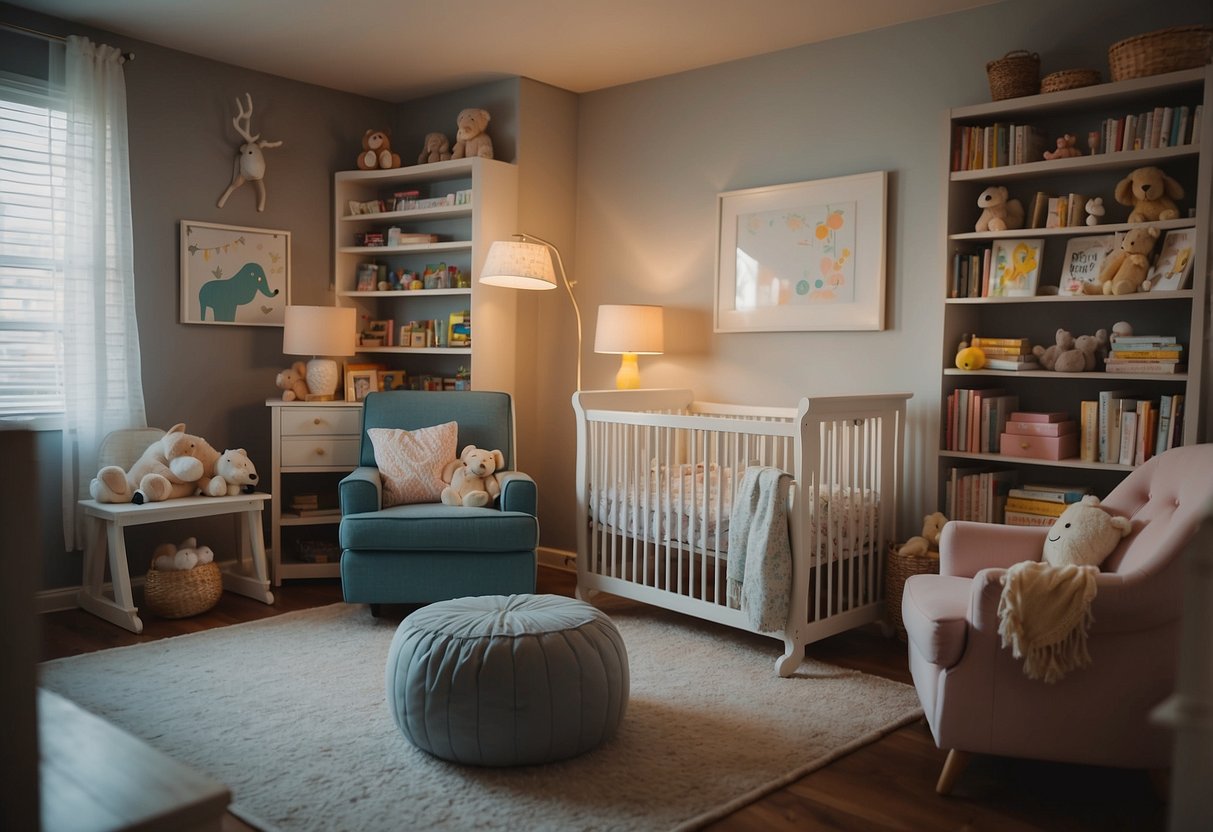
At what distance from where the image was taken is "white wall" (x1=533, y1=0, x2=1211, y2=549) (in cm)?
353

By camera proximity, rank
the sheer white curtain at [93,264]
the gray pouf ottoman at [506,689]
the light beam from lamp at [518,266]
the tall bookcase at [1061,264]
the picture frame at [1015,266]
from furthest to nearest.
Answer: the light beam from lamp at [518,266] → the sheer white curtain at [93,264] → the picture frame at [1015,266] → the tall bookcase at [1061,264] → the gray pouf ottoman at [506,689]

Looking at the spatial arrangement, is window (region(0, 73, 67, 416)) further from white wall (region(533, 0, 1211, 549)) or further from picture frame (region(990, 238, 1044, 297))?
picture frame (region(990, 238, 1044, 297))

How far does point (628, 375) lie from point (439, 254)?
4.24 ft

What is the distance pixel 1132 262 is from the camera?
3057mm

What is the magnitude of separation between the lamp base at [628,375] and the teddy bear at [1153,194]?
2095 mm

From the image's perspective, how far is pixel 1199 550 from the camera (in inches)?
33.6

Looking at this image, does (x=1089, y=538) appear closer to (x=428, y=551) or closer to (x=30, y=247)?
(x=428, y=551)

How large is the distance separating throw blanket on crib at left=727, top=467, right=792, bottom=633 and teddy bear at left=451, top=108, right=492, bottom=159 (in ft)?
7.31

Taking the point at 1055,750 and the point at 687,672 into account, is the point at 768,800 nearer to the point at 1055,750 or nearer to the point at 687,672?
the point at 1055,750

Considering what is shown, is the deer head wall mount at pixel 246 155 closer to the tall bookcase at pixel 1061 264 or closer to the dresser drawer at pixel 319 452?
the dresser drawer at pixel 319 452

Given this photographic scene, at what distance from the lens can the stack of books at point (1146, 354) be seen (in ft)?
9.75

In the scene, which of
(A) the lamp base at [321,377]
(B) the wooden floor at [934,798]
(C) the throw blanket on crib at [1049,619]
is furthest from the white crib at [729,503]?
(A) the lamp base at [321,377]

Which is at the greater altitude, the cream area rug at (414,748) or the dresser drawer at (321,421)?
the dresser drawer at (321,421)

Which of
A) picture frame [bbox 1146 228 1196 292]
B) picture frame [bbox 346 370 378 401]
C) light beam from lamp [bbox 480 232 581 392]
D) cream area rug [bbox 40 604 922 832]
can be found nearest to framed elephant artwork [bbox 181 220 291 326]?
picture frame [bbox 346 370 378 401]
